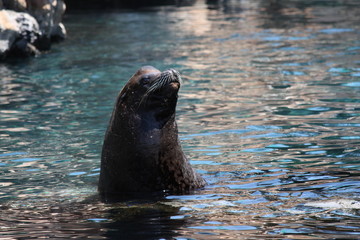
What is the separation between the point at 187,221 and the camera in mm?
4859

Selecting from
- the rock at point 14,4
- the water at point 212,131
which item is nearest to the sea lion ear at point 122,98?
the water at point 212,131

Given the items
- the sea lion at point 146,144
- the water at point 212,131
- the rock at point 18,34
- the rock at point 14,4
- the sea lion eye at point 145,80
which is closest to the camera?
the water at point 212,131

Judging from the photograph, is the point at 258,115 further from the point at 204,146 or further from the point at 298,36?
the point at 298,36

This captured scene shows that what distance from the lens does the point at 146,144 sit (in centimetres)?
569

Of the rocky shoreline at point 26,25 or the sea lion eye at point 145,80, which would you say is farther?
the rocky shoreline at point 26,25

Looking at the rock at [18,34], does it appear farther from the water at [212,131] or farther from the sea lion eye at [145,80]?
the sea lion eye at [145,80]

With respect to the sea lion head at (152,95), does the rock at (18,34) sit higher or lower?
lower

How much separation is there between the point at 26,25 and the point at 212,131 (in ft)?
26.8

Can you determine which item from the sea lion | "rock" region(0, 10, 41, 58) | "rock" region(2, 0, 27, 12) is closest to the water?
the sea lion

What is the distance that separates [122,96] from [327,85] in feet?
19.1

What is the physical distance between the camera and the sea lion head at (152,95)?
5.69 meters

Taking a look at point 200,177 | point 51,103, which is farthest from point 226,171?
point 51,103

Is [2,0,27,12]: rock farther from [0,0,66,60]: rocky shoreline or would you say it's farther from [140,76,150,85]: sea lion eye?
[140,76,150,85]: sea lion eye

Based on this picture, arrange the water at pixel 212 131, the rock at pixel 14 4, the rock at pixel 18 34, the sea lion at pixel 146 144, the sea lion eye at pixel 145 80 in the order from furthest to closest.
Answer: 1. the rock at pixel 14 4
2. the rock at pixel 18 34
3. the sea lion eye at pixel 145 80
4. the sea lion at pixel 146 144
5. the water at pixel 212 131
